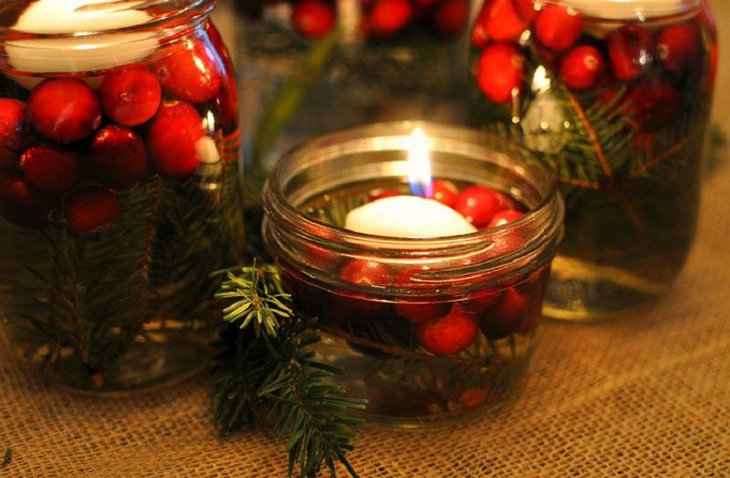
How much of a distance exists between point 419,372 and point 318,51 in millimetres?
408

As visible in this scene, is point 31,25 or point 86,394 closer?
point 31,25

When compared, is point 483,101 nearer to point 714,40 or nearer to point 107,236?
point 714,40

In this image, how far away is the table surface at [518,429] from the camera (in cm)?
50

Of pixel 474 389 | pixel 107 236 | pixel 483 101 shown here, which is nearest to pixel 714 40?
pixel 483 101

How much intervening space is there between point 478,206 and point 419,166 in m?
0.05

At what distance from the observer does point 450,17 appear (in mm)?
825

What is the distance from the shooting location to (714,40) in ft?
1.97

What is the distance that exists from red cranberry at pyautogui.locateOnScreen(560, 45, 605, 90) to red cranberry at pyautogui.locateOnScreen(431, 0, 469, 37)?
0.28m

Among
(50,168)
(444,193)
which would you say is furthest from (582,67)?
(50,168)

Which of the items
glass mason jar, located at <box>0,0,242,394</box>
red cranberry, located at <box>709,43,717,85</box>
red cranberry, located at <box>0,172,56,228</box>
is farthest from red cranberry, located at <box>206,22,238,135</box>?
red cranberry, located at <box>709,43,717,85</box>

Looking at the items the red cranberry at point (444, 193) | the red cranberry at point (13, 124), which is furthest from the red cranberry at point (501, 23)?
the red cranberry at point (13, 124)

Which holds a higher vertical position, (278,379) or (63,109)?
(63,109)

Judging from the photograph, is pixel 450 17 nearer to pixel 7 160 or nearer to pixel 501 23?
pixel 501 23

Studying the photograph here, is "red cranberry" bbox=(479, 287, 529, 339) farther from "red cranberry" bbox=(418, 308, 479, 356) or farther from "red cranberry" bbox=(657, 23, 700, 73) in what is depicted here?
"red cranberry" bbox=(657, 23, 700, 73)
